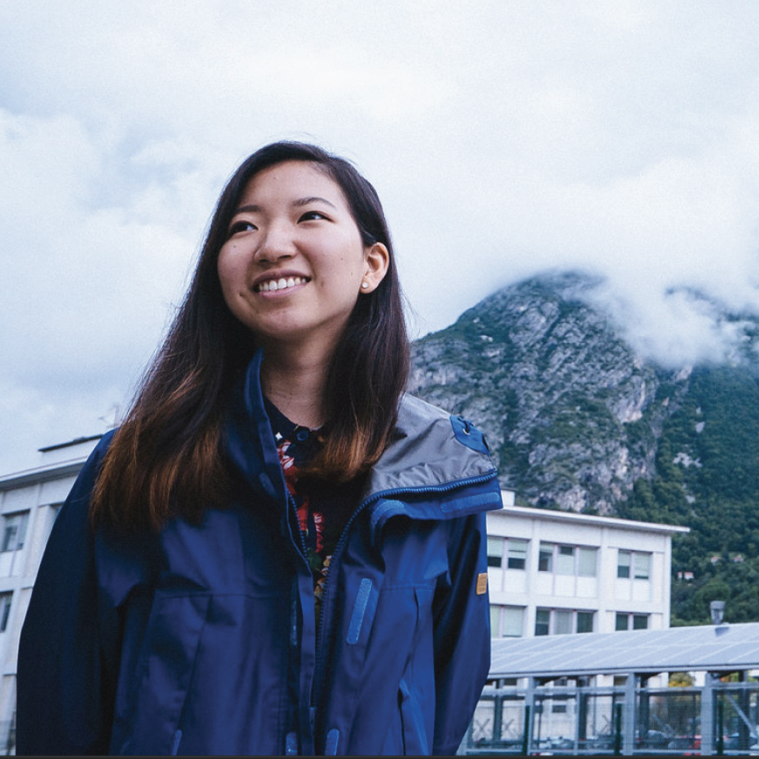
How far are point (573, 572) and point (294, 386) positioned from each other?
38.6 meters

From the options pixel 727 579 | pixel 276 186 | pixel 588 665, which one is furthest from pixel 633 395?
pixel 276 186

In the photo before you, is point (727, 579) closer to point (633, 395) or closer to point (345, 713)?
point (633, 395)

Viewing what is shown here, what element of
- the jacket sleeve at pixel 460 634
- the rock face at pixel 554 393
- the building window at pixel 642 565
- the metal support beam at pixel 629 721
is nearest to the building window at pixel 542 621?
the building window at pixel 642 565

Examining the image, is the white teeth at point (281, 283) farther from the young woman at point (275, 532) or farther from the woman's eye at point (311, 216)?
the woman's eye at point (311, 216)

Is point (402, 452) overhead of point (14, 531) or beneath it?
beneath

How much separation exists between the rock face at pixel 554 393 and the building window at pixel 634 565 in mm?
37804

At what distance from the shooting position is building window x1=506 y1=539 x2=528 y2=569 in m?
37.7

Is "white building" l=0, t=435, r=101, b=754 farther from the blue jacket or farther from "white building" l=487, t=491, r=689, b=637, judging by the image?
the blue jacket

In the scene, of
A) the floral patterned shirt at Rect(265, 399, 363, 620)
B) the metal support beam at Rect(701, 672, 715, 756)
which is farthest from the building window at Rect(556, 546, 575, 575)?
the floral patterned shirt at Rect(265, 399, 363, 620)

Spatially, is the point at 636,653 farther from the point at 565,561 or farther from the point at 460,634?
the point at 565,561

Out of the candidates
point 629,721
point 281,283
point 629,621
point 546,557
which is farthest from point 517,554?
point 281,283

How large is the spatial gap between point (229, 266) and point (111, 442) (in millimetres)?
361

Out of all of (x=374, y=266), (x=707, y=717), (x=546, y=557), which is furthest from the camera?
(x=546, y=557)

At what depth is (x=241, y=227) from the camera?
1821 millimetres
